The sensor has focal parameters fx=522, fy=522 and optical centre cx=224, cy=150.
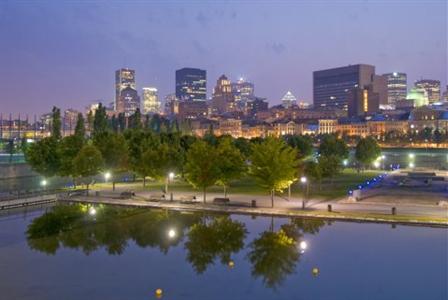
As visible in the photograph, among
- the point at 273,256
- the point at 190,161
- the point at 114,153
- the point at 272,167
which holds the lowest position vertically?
the point at 273,256

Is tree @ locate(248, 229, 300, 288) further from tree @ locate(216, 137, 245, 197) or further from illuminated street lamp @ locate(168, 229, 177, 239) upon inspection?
tree @ locate(216, 137, 245, 197)

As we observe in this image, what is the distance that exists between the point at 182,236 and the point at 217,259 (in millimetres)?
6513

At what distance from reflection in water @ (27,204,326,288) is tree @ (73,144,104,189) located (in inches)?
566

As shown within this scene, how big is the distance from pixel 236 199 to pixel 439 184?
108 ft

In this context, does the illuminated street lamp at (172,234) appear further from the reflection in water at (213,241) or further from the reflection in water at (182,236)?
the reflection in water at (213,241)

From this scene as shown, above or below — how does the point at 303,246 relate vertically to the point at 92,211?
below

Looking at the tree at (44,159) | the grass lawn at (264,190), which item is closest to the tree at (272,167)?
the grass lawn at (264,190)

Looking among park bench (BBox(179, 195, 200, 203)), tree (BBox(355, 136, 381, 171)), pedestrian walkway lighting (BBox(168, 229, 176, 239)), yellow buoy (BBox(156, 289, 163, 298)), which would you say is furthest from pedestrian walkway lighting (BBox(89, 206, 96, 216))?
tree (BBox(355, 136, 381, 171))

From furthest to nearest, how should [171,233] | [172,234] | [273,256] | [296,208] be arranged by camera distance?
1. [296,208]
2. [171,233]
3. [172,234]
4. [273,256]

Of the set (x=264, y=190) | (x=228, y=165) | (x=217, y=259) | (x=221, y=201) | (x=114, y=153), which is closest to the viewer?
(x=217, y=259)

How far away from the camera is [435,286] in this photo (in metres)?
26.8

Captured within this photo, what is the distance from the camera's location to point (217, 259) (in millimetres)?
32312

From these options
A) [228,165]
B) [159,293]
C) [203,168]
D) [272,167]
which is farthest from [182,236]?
[228,165]

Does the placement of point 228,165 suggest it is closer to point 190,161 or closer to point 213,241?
point 190,161
